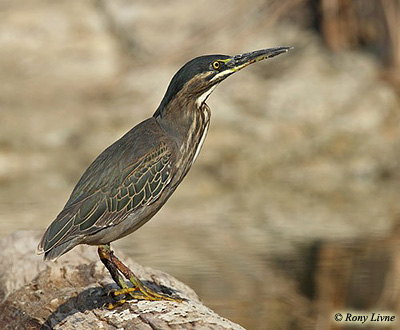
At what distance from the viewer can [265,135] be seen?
11.5 m

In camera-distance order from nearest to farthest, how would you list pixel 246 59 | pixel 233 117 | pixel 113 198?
pixel 113 198 → pixel 246 59 → pixel 233 117

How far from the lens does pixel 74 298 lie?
197 inches

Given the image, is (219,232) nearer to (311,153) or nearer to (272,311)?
(272,311)

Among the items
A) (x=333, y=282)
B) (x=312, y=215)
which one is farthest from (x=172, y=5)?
(x=333, y=282)

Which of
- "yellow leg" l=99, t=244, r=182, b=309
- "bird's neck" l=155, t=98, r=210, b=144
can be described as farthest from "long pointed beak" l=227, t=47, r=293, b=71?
"yellow leg" l=99, t=244, r=182, b=309

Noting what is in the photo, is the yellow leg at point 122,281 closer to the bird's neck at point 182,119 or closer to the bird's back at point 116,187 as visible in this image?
the bird's back at point 116,187

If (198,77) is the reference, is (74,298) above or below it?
below

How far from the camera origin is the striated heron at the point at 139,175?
4.66 meters

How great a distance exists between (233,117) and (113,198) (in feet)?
22.7

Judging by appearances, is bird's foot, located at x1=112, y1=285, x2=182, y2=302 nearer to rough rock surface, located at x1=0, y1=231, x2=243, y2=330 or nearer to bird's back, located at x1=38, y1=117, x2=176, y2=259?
rough rock surface, located at x1=0, y1=231, x2=243, y2=330

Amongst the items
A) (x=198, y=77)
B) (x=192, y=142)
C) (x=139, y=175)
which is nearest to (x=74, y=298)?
(x=139, y=175)

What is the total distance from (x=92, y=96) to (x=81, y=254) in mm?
6811

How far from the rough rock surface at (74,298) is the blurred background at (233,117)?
2353 millimetres

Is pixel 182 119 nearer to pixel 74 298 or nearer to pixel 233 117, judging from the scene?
pixel 74 298
